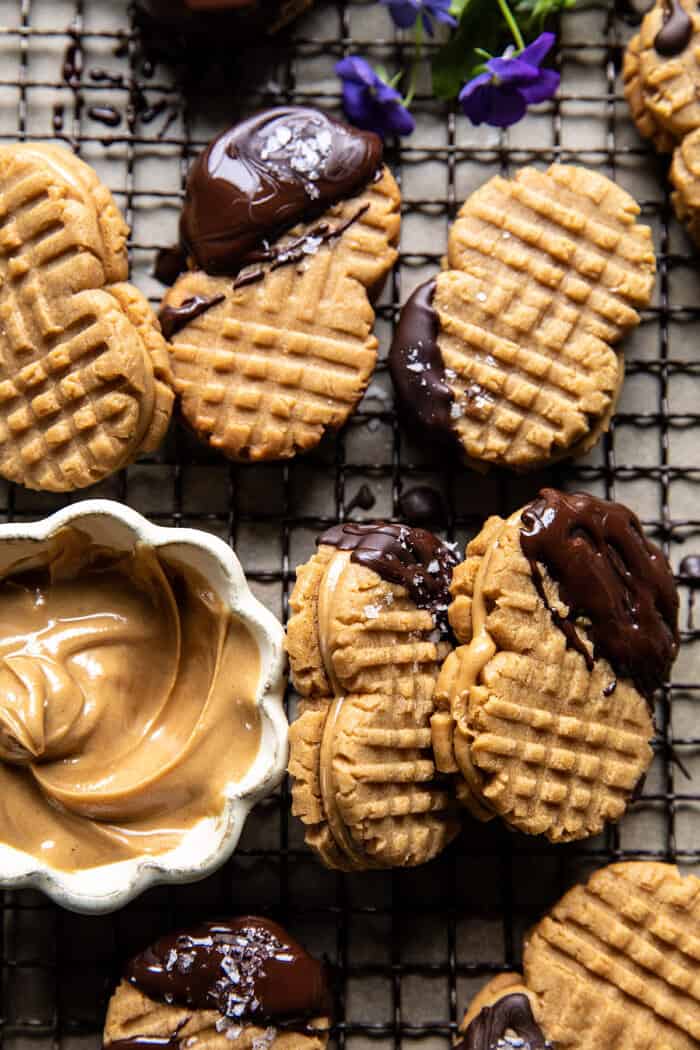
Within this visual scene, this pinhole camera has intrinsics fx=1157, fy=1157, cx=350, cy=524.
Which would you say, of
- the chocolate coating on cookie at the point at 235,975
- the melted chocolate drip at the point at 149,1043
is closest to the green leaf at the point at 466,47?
the chocolate coating on cookie at the point at 235,975

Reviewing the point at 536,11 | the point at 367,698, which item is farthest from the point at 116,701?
the point at 536,11

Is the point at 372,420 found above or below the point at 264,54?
below

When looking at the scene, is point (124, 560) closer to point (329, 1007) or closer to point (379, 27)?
point (329, 1007)

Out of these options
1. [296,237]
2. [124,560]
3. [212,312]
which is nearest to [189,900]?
[124,560]

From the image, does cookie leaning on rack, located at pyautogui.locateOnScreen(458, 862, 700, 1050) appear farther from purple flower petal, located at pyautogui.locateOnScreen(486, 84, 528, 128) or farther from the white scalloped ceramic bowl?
purple flower petal, located at pyautogui.locateOnScreen(486, 84, 528, 128)

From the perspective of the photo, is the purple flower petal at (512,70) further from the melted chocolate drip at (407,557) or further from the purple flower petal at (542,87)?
the melted chocolate drip at (407,557)

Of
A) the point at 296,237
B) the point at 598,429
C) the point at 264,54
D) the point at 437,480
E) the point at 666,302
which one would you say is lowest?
the point at 437,480

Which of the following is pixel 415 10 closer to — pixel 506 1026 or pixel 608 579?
pixel 608 579
